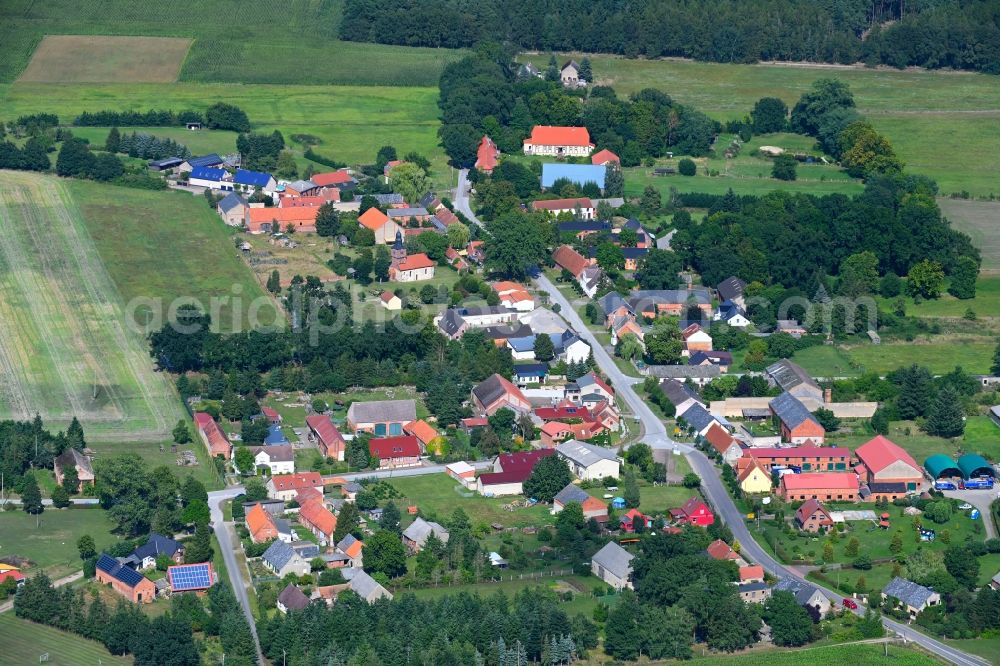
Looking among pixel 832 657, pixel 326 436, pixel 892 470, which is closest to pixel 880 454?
pixel 892 470

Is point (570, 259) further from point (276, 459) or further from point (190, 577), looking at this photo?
point (190, 577)

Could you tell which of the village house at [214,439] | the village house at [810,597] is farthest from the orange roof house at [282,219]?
the village house at [810,597]

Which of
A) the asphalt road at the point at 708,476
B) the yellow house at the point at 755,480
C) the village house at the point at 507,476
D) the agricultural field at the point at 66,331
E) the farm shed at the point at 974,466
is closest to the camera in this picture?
the asphalt road at the point at 708,476

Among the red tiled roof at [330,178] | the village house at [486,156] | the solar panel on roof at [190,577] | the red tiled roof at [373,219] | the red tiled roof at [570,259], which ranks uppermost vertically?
the village house at [486,156]

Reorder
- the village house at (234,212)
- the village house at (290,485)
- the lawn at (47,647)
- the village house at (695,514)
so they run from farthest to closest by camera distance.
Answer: the village house at (234,212) < the village house at (290,485) < the village house at (695,514) < the lawn at (47,647)

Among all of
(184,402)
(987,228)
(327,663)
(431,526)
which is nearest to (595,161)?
(987,228)

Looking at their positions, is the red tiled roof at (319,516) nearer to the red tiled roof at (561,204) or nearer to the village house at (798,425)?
the village house at (798,425)
